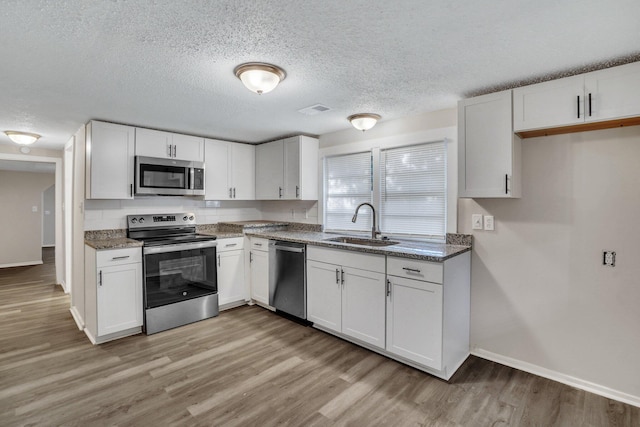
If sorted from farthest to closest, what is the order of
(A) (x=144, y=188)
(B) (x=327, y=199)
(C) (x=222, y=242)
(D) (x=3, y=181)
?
(D) (x=3, y=181) → (B) (x=327, y=199) → (C) (x=222, y=242) → (A) (x=144, y=188)

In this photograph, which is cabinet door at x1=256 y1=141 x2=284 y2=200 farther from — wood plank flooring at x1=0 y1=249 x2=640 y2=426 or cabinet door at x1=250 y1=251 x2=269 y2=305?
wood plank flooring at x1=0 y1=249 x2=640 y2=426

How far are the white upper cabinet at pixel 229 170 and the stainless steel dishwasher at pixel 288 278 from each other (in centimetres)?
113

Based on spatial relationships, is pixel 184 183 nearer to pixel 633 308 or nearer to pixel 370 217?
pixel 370 217

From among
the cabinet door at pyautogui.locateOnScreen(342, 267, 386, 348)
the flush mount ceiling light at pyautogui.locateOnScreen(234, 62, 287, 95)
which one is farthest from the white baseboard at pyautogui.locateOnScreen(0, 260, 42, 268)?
the flush mount ceiling light at pyautogui.locateOnScreen(234, 62, 287, 95)

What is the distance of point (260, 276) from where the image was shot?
394cm

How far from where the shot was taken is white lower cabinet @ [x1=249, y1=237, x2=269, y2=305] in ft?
12.6

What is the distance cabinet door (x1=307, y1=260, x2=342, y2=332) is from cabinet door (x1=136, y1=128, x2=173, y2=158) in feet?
7.15

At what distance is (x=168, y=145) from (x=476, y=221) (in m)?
3.47

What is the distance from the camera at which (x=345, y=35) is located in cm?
171

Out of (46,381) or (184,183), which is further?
(184,183)

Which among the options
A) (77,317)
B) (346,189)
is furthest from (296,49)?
(77,317)

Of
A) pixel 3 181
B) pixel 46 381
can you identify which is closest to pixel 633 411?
pixel 46 381

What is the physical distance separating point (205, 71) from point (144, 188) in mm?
1944

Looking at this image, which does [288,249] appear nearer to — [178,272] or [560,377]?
[178,272]
